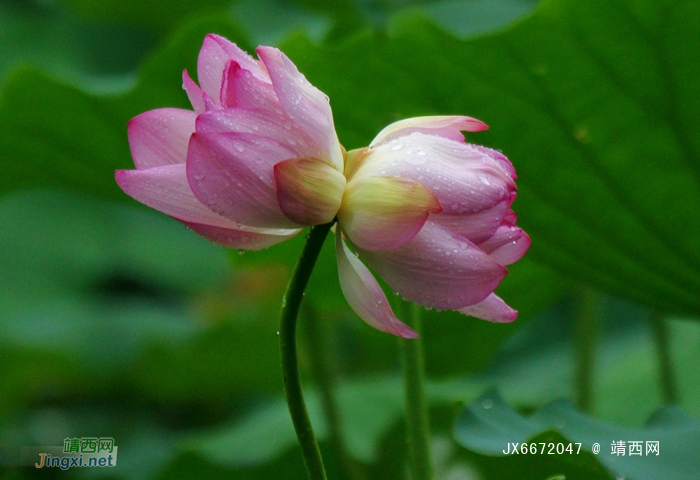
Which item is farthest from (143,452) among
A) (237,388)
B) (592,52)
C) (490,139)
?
(592,52)

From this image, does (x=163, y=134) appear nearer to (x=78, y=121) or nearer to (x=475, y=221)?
(x=475, y=221)

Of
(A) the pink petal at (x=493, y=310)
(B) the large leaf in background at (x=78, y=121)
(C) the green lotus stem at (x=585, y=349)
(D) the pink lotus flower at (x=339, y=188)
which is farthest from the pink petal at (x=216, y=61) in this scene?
(C) the green lotus stem at (x=585, y=349)

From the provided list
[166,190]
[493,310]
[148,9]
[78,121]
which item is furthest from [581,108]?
[148,9]

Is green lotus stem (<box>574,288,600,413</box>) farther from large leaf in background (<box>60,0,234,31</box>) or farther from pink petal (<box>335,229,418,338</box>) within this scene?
large leaf in background (<box>60,0,234,31</box>)

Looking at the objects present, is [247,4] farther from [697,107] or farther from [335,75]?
[697,107]

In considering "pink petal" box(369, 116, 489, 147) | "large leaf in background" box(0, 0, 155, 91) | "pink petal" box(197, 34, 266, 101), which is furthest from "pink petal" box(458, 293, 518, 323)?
"large leaf in background" box(0, 0, 155, 91)

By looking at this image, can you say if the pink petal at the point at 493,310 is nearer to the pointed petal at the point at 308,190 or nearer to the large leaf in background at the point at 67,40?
the pointed petal at the point at 308,190

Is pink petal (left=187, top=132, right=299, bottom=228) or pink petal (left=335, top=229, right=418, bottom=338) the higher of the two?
pink petal (left=187, top=132, right=299, bottom=228)
